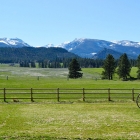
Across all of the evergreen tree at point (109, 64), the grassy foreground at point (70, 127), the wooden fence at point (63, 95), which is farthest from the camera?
the evergreen tree at point (109, 64)

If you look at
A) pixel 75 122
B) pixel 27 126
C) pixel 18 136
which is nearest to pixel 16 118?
pixel 27 126

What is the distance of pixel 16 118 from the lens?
78.1ft

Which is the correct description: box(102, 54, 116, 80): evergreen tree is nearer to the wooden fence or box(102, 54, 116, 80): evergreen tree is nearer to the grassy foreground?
the wooden fence

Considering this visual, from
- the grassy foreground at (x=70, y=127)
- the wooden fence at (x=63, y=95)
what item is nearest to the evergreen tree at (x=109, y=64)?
the wooden fence at (x=63, y=95)

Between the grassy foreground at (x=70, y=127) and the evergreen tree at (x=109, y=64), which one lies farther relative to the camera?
the evergreen tree at (x=109, y=64)

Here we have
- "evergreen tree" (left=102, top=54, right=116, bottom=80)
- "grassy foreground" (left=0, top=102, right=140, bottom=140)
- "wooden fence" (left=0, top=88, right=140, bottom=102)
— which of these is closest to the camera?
"grassy foreground" (left=0, top=102, right=140, bottom=140)

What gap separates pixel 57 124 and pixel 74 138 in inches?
186

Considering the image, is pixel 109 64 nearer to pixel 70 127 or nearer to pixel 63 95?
pixel 63 95

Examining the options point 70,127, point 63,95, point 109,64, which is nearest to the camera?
point 70,127

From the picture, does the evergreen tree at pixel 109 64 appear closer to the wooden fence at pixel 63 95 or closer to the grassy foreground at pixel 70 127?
the wooden fence at pixel 63 95

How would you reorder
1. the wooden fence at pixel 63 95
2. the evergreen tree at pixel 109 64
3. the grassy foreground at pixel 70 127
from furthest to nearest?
the evergreen tree at pixel 109 64, the wooden fence at pixel 63 95, the grassy foreground at pixel 70 127

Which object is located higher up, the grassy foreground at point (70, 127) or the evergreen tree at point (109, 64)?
the evergreen tree at point (109, 64)

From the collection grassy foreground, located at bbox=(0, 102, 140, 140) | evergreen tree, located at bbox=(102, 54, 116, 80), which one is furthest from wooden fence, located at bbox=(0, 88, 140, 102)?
evergreen tree, located at bbox=(102, 54, 116, 80)

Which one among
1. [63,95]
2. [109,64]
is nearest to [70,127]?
[63,95]
